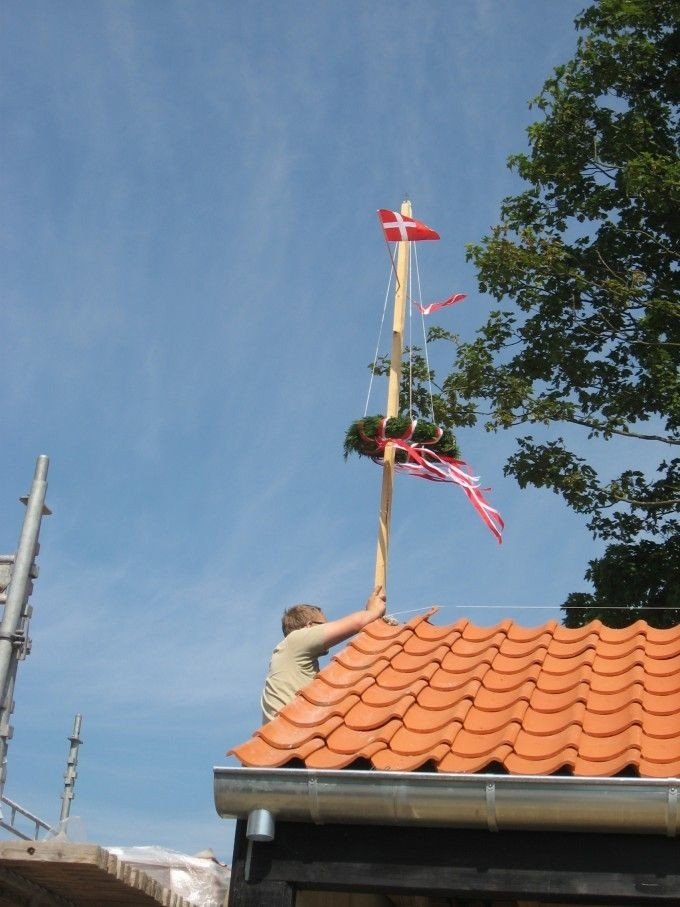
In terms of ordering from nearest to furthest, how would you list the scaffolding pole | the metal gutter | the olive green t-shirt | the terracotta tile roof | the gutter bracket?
the metal gutter < the gutter bracket < the terracotta tile roof < the olive green t-shirt < the scaffolding pole

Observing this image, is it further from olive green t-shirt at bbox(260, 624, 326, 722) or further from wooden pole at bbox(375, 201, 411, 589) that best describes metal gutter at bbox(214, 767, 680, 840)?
wooden pole at bbox(375, 201, 411, 589)

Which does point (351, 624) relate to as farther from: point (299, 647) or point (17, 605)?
point (17, 605)

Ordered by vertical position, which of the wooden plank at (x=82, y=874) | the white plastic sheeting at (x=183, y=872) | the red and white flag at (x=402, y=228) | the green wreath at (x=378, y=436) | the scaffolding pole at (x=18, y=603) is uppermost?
the red and white flag at (x=402, y=228)

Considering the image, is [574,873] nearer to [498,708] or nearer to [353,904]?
[498,708]

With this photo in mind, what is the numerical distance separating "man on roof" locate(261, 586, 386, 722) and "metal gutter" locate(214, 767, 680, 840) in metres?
1.10

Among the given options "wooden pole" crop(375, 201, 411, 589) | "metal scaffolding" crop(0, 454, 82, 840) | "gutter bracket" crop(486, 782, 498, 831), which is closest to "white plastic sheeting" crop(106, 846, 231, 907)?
"metal scaffolding" crop(0, 454, 82, 840)

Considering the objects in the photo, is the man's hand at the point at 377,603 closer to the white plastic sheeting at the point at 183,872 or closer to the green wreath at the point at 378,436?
the green wreath at the point at 378,436

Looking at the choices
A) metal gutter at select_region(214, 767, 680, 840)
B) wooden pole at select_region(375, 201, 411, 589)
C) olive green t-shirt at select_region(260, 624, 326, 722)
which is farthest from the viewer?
wooden pole at select_region(375, 201, 411, 589)

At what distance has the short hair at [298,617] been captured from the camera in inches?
250

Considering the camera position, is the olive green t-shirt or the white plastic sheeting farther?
the white plastic sheeting

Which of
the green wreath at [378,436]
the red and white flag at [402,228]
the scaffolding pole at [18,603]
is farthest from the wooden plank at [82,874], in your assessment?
the red and white flag at [402,228]

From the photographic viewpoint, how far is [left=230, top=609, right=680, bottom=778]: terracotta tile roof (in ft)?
14.7

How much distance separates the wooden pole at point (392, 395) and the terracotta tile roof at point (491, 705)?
4.13ft

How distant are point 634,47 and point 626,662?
12.2m
